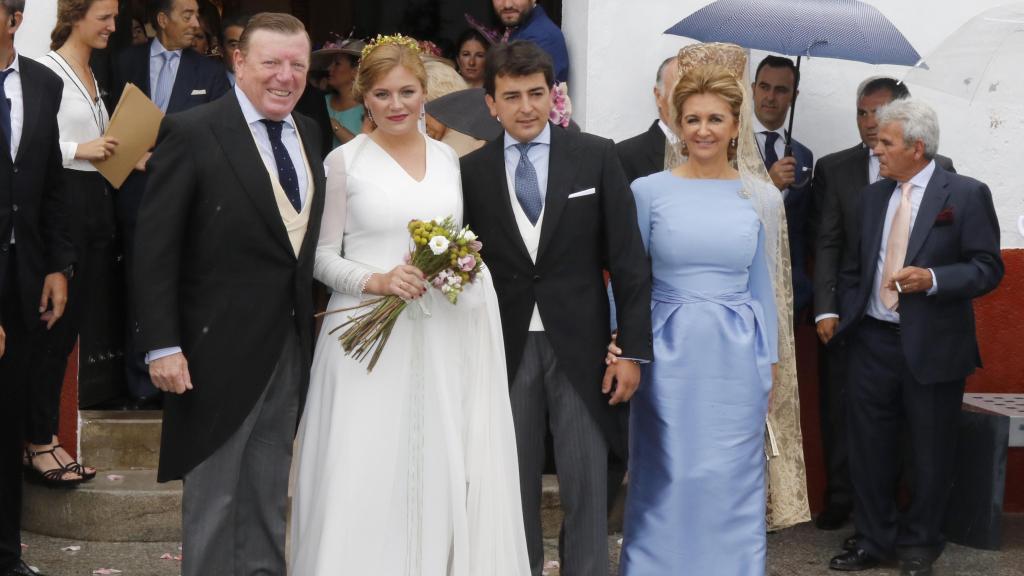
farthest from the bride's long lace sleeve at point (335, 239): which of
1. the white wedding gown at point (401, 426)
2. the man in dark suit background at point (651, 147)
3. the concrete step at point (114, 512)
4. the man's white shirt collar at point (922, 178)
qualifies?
the man's white shirt collar at point (922, 178)

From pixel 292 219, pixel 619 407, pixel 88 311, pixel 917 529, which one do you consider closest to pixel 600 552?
pixel 619 407

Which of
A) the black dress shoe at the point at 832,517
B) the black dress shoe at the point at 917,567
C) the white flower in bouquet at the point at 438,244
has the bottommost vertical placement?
the black dress shoe at the point at 917,567

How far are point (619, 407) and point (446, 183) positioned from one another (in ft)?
3.62

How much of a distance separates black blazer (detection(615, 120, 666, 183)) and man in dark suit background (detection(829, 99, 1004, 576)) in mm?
1041

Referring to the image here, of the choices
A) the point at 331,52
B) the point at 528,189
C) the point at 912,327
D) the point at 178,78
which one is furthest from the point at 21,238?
the point at 912,327

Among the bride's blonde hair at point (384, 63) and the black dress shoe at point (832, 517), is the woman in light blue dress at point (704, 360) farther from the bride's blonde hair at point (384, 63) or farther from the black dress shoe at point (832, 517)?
the black dress shoe at point (832, 517)

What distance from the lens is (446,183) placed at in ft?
17.0

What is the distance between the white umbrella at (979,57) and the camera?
6355 mm

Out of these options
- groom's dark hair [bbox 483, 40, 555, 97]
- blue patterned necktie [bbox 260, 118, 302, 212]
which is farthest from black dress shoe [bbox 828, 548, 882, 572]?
blue patterned necktie [bbox 260, 118, 302, 212]

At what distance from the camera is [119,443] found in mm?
7145

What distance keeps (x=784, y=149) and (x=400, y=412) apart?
3.07 m

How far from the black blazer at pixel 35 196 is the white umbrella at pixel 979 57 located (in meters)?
3.84

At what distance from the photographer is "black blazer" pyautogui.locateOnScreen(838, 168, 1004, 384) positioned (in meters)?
6.55

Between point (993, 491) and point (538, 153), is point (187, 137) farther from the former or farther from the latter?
point (993, 491)
